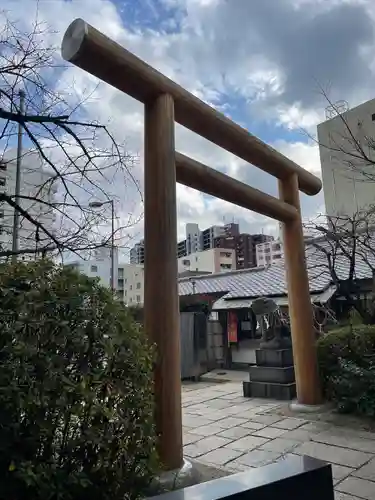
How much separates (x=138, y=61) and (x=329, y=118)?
320 cm

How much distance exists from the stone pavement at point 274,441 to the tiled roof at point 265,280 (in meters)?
4.74

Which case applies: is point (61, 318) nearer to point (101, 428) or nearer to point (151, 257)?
point (101, 428)

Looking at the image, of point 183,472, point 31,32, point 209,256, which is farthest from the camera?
point 209,256

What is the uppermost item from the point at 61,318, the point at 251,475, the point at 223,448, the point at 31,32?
the point at 31,32

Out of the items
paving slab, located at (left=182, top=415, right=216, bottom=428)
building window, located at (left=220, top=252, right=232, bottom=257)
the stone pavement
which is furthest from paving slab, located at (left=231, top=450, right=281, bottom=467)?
building window, located at (left=220, top=252, right=232, bottom=257)

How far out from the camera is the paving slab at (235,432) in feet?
14.6

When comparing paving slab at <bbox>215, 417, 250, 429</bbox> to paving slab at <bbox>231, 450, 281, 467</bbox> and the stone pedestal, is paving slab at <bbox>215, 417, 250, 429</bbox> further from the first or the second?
the stone pedestal

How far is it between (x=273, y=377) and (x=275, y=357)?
1.12 ft

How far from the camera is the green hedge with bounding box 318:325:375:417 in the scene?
16.3 ft

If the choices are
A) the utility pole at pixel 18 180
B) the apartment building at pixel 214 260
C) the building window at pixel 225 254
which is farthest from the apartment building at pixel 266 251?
the utility pole at pixel 18 180

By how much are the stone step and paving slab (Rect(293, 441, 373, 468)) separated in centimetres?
235

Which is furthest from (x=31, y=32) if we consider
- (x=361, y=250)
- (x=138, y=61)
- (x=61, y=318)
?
(x=361, y=250)

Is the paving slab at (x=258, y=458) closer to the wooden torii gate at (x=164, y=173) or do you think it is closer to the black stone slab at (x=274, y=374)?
the wooden torii gate at (x=164, y=173)

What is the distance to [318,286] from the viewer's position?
32.4 feet
